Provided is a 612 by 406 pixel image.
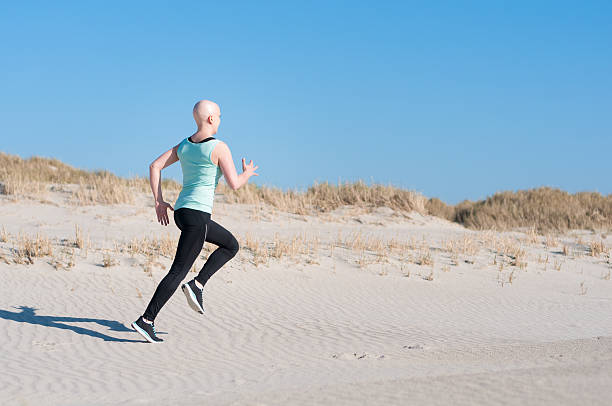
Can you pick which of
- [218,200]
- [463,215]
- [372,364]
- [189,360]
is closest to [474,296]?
[372,364]

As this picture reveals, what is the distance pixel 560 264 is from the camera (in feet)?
42.0

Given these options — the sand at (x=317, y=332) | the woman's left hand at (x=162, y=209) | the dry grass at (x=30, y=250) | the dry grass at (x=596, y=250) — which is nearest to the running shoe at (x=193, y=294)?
the sand at (x=317, y=332)

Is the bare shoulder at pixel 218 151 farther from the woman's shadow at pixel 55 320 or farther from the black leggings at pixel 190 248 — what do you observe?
the woman's shadow at pixel 55 320

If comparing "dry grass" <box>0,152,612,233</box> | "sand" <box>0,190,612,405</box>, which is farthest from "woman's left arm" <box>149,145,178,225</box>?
"dry grass" <box>0,152,612,233</box>

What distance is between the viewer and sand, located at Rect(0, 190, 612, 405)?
422 cm

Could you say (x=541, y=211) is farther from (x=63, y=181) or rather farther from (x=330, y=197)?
(x=63, y=181)

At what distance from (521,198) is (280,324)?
62.1ft

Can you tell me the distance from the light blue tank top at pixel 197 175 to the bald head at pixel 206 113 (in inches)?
6.3

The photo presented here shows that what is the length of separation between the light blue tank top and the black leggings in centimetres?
8

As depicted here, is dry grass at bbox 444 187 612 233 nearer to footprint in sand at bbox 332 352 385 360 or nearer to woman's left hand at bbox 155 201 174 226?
footprint in sand at bbox 332 352 385 360

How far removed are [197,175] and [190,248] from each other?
2.27 feet

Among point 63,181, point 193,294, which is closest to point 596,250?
point 193,294

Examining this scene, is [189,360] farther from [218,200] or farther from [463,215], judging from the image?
[463,215]

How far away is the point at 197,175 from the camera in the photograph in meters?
5.79
